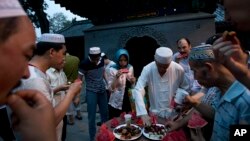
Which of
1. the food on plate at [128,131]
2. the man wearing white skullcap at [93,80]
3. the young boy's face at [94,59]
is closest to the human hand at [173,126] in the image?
the food on plate at [128,131]

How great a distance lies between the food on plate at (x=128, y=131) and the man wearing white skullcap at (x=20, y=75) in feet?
7.28

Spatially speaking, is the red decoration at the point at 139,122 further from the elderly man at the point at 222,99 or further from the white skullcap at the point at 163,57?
the elderly man at the point at 222,99

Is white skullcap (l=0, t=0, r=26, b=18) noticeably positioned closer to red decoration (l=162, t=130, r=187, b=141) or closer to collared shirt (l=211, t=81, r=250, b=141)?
collared shirt (l=211, t=81, r=250, b=141)

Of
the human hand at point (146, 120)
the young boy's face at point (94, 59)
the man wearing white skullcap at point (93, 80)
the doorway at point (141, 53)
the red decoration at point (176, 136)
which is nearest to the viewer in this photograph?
the red decoration at point (176, 136)

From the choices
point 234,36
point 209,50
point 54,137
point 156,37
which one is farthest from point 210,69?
point 156,37

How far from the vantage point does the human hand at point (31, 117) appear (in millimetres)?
793

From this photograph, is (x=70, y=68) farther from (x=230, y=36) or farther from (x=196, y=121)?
(x=230, y=36)

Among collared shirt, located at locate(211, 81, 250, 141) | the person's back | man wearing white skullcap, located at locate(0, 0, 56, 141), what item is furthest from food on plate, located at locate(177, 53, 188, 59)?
man wearing white skullcap, located at locate(0, 0, 56, 141)

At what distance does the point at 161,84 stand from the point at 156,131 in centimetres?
134

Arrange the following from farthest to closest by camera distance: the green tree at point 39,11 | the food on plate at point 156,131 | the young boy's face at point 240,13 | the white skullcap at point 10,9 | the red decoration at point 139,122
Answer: the green tree at point 39,11, the red decoration at point 139,122, the food on plate at point 156,131, the young boy's face at point 240,13, the white skullcap at point 10,9

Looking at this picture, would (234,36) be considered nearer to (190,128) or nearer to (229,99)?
(229,99)

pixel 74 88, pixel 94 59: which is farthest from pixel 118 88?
pixel 74 88

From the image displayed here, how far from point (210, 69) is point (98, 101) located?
4.27m

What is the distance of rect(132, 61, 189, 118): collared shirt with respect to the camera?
4.16m
